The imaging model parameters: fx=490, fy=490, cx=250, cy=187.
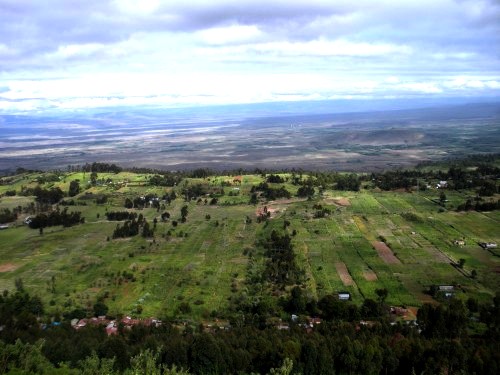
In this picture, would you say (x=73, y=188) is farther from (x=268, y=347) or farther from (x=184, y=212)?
(x=268, y=347)

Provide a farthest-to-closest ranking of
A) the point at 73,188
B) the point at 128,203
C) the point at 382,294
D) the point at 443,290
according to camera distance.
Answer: the point at 73,188 < the point at 128,203 < the point at 443,290 < the point at 382,294

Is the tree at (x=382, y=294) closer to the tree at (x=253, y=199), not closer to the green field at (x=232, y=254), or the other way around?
the green field at (x=232, y=254)

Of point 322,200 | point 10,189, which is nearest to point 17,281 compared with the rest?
point 322,200

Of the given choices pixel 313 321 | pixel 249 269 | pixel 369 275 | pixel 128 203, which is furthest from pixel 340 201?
pixel 313 321

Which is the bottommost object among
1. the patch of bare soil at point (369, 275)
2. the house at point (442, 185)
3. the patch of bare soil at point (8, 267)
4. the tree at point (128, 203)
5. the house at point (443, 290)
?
the house at point (443, 290)

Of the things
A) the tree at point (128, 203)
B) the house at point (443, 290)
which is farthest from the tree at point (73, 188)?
the house at point (443, 290)

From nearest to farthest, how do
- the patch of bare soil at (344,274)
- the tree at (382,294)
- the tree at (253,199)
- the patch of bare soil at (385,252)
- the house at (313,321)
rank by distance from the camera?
1. the house at (313,321)
2. the tree at (382,294)
3. the patch of bare soil at (344,274)
4. the patch of bare soil at (385,252)
5. the tree at (253,199)
